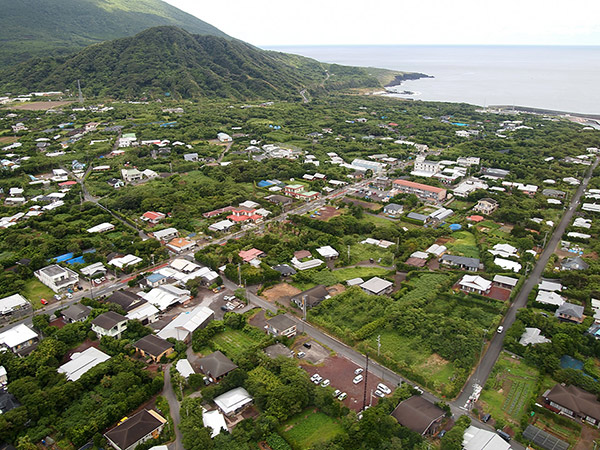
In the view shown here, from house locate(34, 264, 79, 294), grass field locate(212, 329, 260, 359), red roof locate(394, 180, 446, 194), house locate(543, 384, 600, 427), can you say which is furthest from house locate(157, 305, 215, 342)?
red roof locate(394, 180, 446, 194)

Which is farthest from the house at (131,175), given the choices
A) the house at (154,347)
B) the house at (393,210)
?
the house at (154,347)

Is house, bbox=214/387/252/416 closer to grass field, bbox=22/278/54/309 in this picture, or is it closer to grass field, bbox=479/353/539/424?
grass field, bbox=479/353/539/424

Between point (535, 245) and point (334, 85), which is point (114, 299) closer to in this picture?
point (535, 245)

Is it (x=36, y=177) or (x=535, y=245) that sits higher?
(x=535, y=245)

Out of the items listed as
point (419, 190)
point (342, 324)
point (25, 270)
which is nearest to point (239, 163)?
point (419, 190)

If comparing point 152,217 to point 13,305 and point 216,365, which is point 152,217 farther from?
point 216,365

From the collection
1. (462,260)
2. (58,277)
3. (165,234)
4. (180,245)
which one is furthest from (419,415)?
(165,234)

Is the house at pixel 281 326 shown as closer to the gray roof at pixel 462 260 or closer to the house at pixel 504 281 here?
the gray roof at pixel 462 260
